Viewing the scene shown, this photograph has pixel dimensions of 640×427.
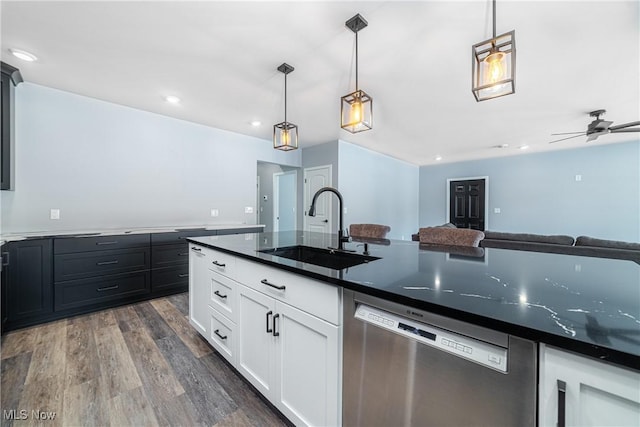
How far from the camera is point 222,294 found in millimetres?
1730

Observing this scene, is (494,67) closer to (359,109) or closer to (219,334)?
(359,109)

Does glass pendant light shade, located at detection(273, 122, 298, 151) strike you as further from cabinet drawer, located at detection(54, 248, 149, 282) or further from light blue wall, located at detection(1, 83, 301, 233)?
cabinet drawer, located at detection(54, 248, 149, 282)

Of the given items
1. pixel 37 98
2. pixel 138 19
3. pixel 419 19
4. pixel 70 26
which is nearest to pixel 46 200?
pixel 37 98

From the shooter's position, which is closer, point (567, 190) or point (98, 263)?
point (98, 263)

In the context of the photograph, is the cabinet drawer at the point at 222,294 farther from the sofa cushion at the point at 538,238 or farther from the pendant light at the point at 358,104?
the sofa cushion at the point at 538,238

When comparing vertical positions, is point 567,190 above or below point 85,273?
above

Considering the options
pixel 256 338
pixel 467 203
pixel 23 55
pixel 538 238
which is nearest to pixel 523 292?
pixel 256 338

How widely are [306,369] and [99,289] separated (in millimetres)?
2778

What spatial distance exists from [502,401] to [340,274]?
0.59 metres

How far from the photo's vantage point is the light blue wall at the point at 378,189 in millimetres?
4898

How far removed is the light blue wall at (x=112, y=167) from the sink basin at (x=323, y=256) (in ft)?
8.67

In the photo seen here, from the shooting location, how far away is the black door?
648 cm

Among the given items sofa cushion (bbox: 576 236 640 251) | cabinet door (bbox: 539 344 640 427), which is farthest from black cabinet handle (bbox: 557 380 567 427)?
sofa cushion (bbox: 576 236 640 251)

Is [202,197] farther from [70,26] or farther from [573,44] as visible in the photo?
[573,44]
